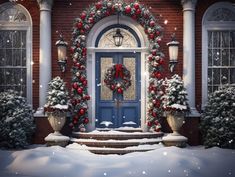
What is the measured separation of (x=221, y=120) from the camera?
10.6 m

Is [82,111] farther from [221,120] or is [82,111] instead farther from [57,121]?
[221,120]

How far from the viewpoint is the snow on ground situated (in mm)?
7859

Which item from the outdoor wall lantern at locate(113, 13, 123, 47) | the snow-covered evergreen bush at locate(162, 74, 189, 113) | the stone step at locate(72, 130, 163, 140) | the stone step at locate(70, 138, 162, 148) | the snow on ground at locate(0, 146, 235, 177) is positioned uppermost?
the outdoor wall lantern at locate(113, 13, 123, 47)

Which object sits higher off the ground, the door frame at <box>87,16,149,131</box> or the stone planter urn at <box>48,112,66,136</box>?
the door frame at <box>87,16,149,131</box>

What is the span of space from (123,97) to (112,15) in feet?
8.55

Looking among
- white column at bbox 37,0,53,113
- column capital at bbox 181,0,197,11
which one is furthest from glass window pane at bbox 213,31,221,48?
white column at bbox 37,0,53,113

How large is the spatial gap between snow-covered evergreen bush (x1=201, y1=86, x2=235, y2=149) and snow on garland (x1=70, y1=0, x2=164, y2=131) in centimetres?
151

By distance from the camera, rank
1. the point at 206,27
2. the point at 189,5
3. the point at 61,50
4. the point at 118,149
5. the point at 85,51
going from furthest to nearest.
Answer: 1. the point at 206,27
2. the point at 85,51
3. the point at 189,5
4. the point at 61,50
5. the point at 118,149

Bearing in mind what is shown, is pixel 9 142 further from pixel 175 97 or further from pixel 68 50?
pixel 175 97

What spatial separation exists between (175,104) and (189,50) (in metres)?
2.02

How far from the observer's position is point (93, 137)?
11.0m

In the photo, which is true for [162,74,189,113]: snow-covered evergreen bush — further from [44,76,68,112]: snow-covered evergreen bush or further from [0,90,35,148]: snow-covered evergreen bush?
[0,90,35,148]: snow-covered evergreen bush

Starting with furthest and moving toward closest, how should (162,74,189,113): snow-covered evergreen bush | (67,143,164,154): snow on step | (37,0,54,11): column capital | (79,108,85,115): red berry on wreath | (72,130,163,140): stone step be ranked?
(37,0,54,11): column capital, (79,108,85,115): red berry on wreath, (72,130,163,140): stone step, (162,74,189,113): snow-covered evergreen bush, (67,143,164,154): snow on step

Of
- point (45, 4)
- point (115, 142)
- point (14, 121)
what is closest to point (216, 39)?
point (115, 142)
